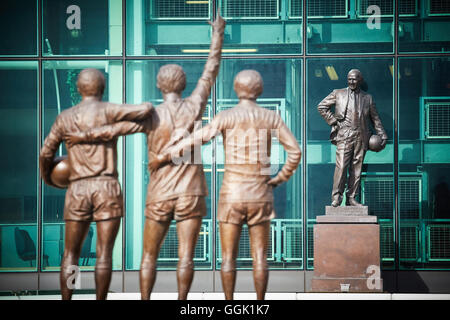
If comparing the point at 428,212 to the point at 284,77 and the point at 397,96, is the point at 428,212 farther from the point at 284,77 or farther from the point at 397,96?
the point at 284,77

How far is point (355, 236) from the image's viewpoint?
506 inches

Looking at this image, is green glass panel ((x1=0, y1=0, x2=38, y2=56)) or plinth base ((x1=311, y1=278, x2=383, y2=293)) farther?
green glass panel ((x1=0, y1=0, x2=38, y2=56))

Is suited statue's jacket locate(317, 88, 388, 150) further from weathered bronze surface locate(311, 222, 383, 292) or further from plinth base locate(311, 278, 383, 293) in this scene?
plinth base locate(311, 278, 383, 293)

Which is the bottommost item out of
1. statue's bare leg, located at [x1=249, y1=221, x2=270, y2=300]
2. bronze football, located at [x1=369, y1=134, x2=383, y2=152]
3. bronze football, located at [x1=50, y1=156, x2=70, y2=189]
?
statue's bare leg, located at [x1=249, y1=221, x2=270, y2=300]

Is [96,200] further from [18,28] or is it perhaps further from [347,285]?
[18,28]

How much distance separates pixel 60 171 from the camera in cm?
909

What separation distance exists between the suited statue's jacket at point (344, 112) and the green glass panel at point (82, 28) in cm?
391

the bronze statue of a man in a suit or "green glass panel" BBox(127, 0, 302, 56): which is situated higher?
"green glass panel" BBox(127, 0, 302, 56)

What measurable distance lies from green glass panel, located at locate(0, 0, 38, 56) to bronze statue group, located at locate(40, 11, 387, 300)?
6.25m

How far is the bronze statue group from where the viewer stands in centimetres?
870

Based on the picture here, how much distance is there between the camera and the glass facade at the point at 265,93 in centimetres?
1448

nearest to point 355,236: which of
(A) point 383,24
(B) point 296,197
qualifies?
(B) point 296,197

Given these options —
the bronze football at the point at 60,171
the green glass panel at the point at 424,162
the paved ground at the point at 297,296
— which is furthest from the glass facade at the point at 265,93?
the bronze football at the point at 60,171

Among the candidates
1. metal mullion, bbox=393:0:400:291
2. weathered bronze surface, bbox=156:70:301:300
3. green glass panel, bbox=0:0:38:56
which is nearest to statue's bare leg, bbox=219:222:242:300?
weathered bronze surface, bbox=156:70:301:300
